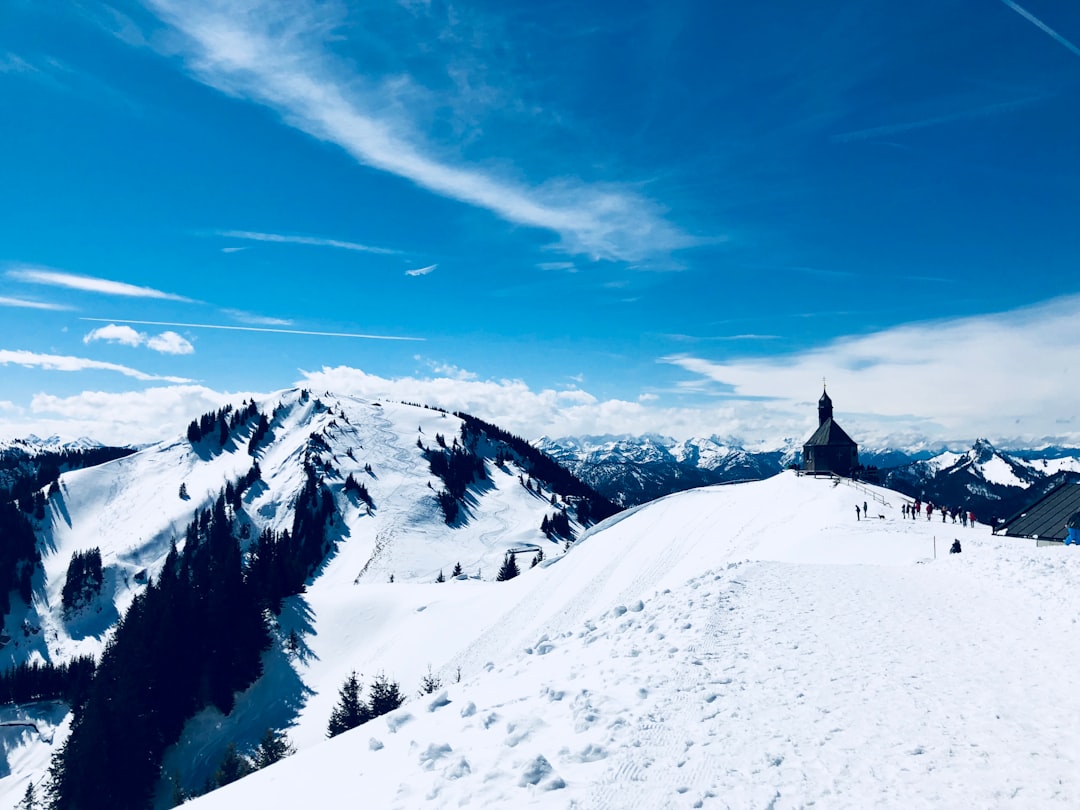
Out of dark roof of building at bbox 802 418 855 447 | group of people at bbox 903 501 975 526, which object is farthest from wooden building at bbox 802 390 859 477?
group of people at bbox 903 501 975 526

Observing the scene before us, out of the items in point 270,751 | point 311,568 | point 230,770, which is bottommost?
point 311,568

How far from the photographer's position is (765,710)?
381 inches

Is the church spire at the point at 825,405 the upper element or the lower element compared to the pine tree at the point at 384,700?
upper

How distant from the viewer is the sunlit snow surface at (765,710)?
24.4 ft

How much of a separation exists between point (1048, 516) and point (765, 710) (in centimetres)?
3849

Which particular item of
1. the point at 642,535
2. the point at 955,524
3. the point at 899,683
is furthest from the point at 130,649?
the point at 955,524

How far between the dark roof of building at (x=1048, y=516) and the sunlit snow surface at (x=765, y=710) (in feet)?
50.1

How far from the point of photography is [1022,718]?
9430mm

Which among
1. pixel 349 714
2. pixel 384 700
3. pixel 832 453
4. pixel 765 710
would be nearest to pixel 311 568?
pixel 349 714

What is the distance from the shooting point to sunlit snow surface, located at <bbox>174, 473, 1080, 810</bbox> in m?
7.44

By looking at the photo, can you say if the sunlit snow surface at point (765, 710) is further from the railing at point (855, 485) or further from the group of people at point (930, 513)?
the railing at point (855, 485)

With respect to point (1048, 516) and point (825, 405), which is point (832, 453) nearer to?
point (825, 405)

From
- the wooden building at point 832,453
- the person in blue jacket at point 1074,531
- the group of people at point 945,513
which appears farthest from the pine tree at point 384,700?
the wooden building at point 832,453

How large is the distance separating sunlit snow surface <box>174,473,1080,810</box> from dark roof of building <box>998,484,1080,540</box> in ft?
50.1
